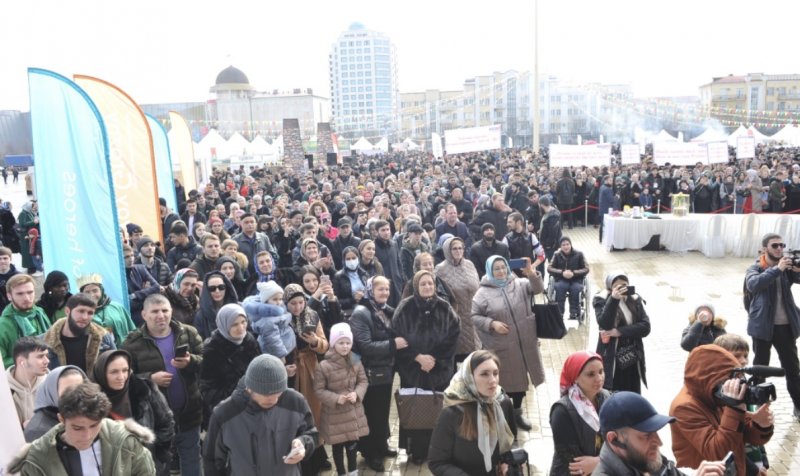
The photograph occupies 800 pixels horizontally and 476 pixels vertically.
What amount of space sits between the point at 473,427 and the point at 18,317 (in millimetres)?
3808

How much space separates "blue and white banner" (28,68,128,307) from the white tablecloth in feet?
38.7

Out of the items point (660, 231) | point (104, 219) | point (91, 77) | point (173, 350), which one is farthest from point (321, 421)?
point (660, 231)

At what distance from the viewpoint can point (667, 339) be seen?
9398mm

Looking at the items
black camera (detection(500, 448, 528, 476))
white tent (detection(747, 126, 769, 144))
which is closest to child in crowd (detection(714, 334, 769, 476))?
black camera (detection(500, 448, 528, 476))

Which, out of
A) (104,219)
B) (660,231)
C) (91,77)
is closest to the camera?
(104,219)

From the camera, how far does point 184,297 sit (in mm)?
6617

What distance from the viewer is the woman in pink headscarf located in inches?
148

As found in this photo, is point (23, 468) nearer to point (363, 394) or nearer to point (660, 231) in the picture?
point (363, 394)

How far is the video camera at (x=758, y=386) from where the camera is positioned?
325cm

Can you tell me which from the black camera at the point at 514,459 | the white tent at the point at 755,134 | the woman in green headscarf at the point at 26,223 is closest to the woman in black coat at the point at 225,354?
the black camera at the point at 514,459

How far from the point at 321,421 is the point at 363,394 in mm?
403

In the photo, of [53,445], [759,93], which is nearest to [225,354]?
[53,445]

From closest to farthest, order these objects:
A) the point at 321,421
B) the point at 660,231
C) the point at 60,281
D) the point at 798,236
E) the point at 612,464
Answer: the point at 612,464 → the point at 321,421 → the point at 60,281 → the point at 798,236 → the point at 660,231

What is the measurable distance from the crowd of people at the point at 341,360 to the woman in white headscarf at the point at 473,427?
0.01m
